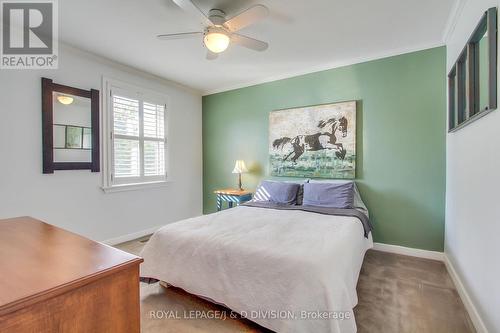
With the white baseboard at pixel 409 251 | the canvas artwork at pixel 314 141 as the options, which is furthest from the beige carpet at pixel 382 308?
the canvas artwork at pixel 314 141

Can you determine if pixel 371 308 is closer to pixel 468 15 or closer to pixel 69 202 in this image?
pixel 468 15

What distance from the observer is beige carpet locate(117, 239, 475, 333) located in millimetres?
1771

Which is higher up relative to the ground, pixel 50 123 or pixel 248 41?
pixel 248 41

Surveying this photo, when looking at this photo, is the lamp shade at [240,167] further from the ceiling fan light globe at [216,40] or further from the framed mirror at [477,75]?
the framed mirror at [477,75]

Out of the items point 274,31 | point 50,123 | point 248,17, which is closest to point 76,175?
point 50,123

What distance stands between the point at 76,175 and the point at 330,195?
319cm

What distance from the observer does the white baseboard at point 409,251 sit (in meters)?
2.91

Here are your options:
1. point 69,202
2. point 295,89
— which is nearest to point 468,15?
point 295,89

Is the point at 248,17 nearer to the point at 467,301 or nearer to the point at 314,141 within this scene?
the point at 314,141

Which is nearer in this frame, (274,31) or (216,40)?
(216,40)

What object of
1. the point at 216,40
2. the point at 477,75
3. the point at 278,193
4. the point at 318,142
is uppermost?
the point at 216,40

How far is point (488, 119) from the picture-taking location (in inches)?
62.4

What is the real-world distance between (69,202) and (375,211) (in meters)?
3.87

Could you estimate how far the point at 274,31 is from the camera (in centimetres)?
262
